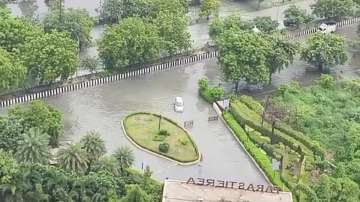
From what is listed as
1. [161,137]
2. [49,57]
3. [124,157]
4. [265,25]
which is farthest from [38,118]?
[265,25]

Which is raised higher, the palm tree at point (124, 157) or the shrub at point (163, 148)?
Result: the palm tree at point (124, 157)

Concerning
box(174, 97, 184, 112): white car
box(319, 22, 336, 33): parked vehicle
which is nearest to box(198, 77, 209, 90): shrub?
box(174, 97, 184, 112): white car

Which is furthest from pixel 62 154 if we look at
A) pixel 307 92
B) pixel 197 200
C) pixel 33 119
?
pixel 307 92

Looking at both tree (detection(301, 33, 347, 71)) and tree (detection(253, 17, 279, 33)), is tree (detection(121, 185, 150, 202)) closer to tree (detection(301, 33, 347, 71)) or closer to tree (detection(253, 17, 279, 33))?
tree (detection(301, 33, 347, 71))

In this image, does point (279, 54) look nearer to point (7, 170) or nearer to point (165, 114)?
point (165, 114)

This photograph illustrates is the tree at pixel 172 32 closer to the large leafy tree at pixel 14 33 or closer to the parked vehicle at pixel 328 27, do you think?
the large leafy tree at pixel 14 33

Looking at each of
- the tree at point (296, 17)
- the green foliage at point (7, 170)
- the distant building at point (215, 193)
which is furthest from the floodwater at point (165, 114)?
the tree at point (296, 17)
